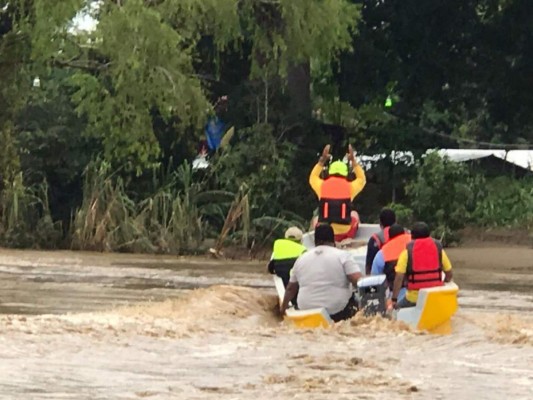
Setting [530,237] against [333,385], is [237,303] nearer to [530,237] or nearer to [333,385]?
[333,385]

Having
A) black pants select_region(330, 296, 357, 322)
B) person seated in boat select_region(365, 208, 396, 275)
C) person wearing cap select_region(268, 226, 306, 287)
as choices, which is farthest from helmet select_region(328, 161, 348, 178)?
black pants select_region(330, 296, 357, 322)

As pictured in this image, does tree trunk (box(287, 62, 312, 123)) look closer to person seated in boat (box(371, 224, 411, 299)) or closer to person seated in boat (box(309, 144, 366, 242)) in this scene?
person seated in boat (box(309, 144, 366, 242))

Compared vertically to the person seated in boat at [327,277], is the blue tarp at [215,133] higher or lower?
higher

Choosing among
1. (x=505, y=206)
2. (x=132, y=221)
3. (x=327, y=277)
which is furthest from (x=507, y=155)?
(x=327, y=277)

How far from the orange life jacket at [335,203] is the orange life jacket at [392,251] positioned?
235 cm

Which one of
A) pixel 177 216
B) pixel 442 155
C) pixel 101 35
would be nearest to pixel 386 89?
pixel 442 155

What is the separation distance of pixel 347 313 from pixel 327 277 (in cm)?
51

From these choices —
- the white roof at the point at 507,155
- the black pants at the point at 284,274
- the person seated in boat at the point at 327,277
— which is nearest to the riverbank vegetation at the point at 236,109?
the white roof at the point at 507,155

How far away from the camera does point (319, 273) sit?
16047mm

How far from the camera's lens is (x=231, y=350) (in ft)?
48.0

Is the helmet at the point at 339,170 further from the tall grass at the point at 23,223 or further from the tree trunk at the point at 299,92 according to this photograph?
the tree trunk at the point at 299,92

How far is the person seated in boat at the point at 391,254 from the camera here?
16.6 metres

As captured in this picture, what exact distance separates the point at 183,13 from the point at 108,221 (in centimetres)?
565

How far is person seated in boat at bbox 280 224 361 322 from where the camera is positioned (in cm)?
1598
